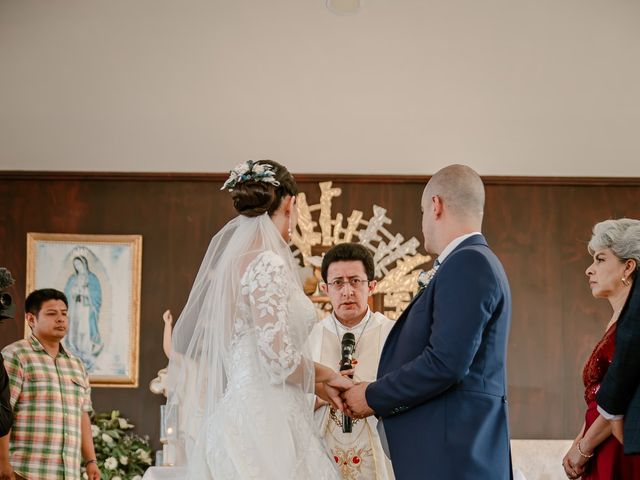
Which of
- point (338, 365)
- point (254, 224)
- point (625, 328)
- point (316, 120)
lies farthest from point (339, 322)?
point (316, 120)

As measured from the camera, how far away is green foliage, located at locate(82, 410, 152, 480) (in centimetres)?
674

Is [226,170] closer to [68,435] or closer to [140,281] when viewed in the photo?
[140,281]

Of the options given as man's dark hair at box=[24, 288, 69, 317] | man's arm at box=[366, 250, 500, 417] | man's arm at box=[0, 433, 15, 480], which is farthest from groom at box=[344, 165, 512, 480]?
man's dark hair at box=[24, 288, 69, 317]

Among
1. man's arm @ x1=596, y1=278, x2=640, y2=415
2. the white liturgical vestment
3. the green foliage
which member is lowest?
the green foliage

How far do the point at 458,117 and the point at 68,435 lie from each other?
14.0ft

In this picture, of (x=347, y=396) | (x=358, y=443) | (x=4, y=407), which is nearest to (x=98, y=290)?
(x=4, y=407)

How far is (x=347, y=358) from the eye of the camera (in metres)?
3.98

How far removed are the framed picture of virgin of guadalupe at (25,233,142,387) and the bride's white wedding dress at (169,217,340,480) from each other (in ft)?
12.9

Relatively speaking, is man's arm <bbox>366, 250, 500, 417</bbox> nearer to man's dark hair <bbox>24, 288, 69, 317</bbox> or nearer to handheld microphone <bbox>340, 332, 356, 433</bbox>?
handheld microphone <bbox>340, 332, 356, 433</bbox>

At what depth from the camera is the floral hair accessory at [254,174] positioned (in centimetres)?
359

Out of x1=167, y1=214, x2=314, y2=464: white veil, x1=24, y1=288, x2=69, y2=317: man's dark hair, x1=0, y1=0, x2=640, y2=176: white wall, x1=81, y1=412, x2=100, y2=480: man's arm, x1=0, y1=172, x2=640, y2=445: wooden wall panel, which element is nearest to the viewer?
x1=167, y1=214, x2=314, y2=464: white veil

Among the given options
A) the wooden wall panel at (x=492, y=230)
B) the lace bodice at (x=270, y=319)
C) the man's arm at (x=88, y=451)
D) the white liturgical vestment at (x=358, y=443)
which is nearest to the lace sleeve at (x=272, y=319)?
the lace bodice at (x=270, y=319)

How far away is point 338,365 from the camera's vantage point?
4.42 m

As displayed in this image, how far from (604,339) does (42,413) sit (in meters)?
3.44
